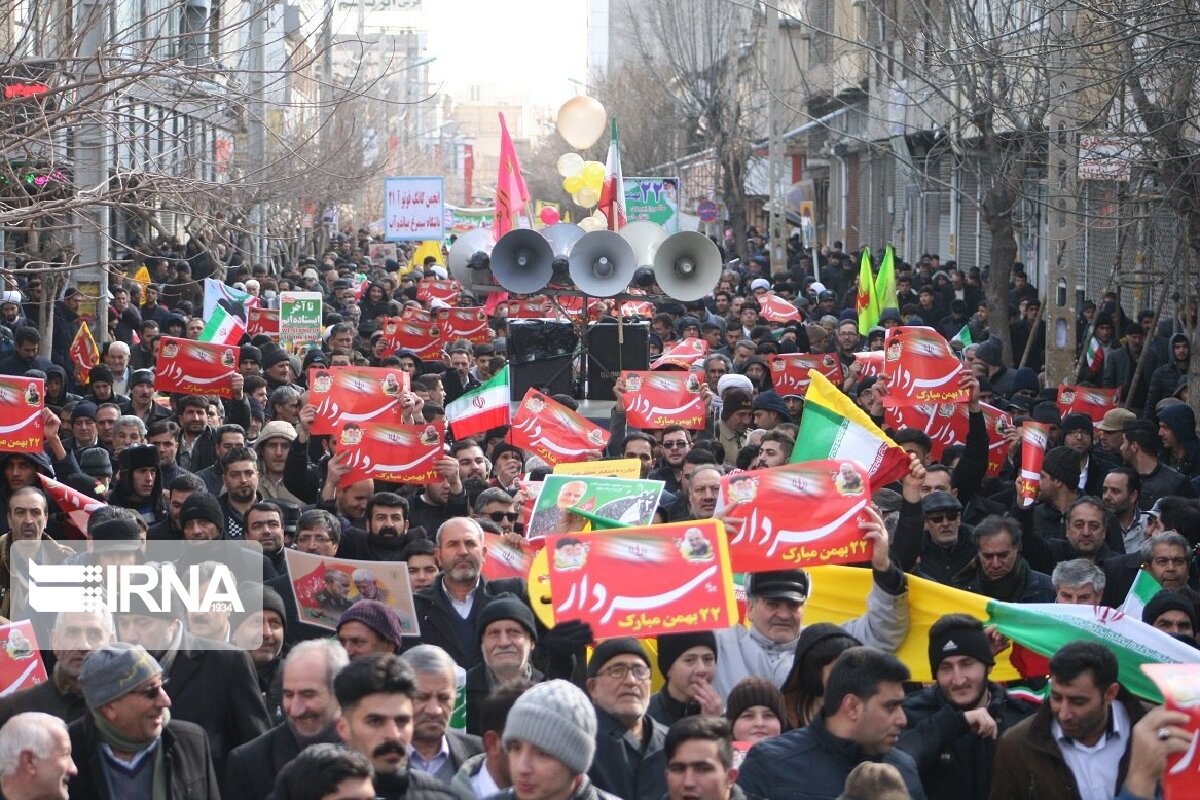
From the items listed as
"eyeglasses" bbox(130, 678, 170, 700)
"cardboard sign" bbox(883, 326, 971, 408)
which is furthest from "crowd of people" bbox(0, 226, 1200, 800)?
"cardboard sign" bbox(883, 326, 971, 408)

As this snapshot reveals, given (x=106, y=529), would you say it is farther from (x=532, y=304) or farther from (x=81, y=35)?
(x=532, y=304)

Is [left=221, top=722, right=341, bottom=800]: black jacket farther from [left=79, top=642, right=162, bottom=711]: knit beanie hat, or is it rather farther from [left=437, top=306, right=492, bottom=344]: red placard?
[left=437, top=306, right=492, bottom=344]: red placard

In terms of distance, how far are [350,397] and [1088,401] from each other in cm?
492

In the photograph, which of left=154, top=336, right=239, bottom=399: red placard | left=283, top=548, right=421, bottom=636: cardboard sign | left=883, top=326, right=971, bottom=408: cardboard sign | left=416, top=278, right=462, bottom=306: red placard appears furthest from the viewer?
left=416, top=278, right=462, bottom=306: red placard

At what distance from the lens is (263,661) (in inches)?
266

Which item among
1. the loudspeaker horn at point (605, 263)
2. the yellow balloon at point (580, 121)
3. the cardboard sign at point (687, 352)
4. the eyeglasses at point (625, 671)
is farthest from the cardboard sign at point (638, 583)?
the yellow balloon at point (580, 121)

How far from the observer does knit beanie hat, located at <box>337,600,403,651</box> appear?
617 centimetres

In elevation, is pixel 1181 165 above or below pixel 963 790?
above

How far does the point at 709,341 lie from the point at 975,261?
1659 centimetres

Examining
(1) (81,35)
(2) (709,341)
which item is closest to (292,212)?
(2) (709,341)

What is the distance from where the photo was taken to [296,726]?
5.57 metres

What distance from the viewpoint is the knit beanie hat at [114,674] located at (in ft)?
17.4

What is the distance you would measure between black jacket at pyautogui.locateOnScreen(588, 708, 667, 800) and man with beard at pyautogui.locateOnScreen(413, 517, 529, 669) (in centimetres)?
167

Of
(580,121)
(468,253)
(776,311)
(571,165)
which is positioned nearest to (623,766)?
(468,253)
